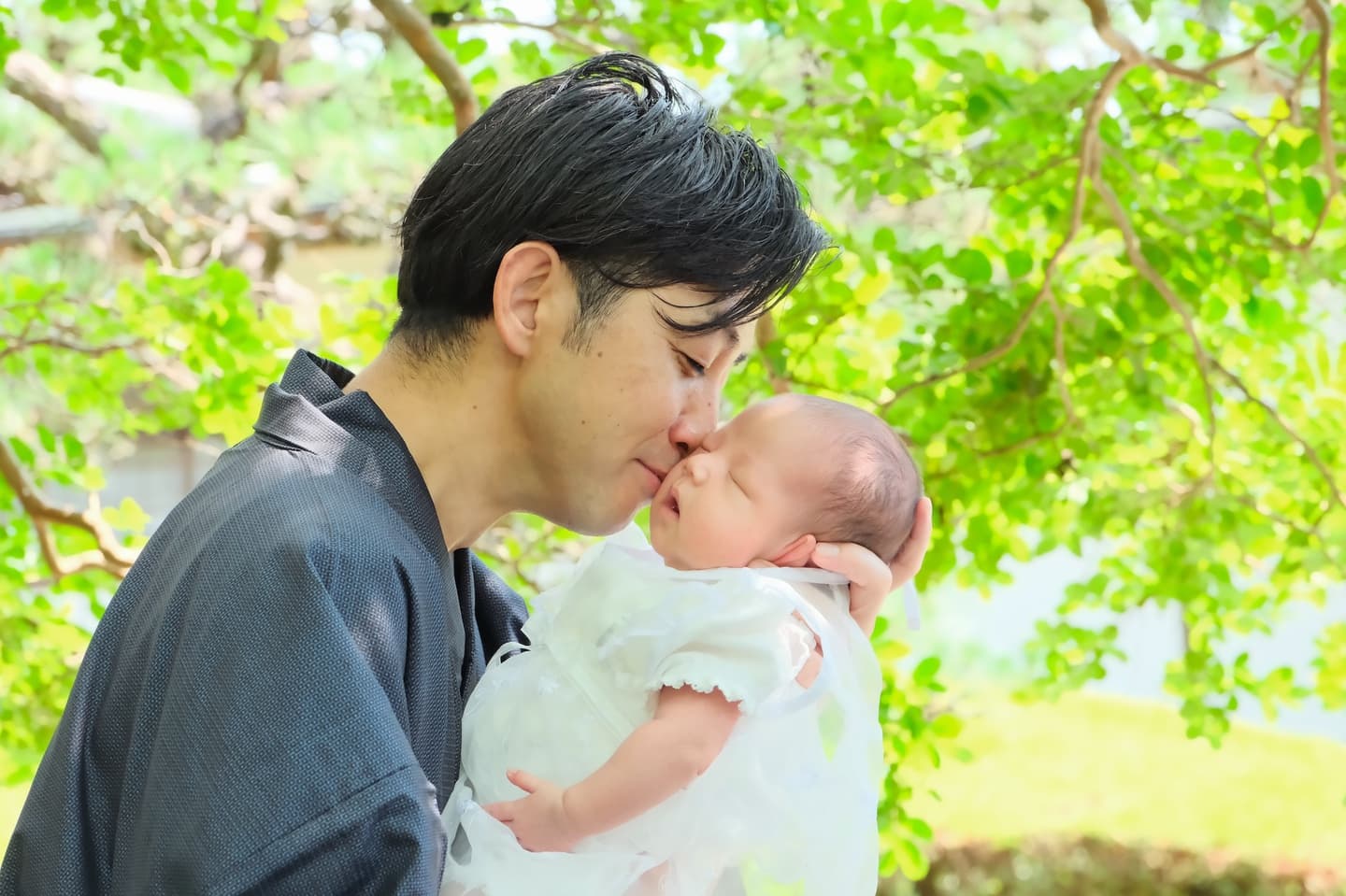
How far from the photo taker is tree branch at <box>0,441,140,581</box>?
295cm

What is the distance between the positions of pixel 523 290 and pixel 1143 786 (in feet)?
21.0

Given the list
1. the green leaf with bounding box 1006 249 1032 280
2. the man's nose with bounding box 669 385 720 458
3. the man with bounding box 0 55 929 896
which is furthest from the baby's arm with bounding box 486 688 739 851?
the green leaf with bounding box 1006 249 1032 280

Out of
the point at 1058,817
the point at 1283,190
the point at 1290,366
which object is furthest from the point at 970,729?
the point at 1283,190

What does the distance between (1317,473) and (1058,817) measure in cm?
422

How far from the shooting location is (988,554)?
2.96 meters

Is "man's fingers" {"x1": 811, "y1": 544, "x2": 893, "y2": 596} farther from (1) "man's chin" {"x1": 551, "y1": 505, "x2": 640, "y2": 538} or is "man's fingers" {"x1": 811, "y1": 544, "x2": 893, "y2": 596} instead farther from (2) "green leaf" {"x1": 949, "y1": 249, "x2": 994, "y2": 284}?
(2) "green leaf" {"x1": 949, "y1": 249, "x2": 994, "y2": 284}

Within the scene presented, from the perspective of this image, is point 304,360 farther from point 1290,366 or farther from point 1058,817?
point 1058,817

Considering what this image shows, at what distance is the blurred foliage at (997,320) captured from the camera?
104 inches

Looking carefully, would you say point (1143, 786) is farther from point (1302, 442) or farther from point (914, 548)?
point (914, 548)

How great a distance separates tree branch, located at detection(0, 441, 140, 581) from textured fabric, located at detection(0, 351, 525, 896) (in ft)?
6.02

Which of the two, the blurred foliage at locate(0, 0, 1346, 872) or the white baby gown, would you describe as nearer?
the white baby gown

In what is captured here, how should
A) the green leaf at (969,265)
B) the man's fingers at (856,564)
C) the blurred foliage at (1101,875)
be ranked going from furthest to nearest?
the blurred foliage at (1101,875) < the green leaf at (969,265) < the man's fingers at (856,564)

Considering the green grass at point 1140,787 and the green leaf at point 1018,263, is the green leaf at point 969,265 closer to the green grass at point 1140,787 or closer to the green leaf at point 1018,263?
the green leaf at point 1018,263

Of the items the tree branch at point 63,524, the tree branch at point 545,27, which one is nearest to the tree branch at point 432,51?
the tree branch at point 545,27
